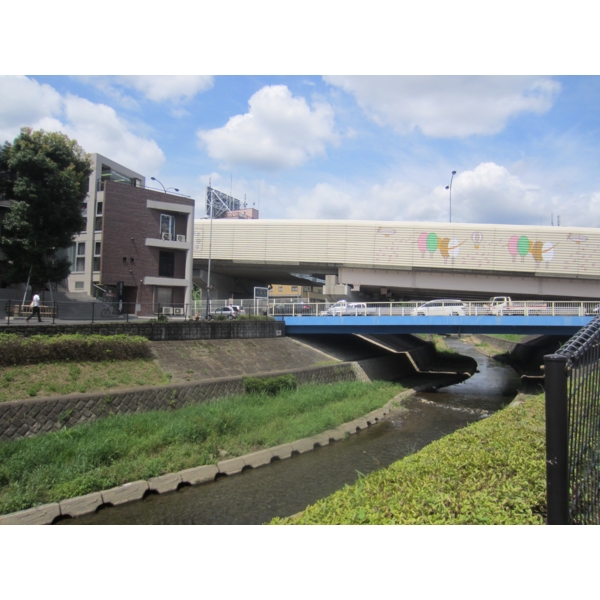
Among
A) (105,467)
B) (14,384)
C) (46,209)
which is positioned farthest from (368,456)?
(46,209)

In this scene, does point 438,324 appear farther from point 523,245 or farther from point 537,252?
point 537,252

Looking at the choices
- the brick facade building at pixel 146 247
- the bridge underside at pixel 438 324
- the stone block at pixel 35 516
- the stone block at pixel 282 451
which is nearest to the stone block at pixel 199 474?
the stone block at pixel 282 451

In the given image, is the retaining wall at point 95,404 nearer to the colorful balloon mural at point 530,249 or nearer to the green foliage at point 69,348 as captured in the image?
the green foliage at point 69,348

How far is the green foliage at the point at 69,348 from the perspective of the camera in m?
15.0

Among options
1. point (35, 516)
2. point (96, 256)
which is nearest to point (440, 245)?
point (96, 256)

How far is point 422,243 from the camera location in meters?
45.7

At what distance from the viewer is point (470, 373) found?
126 feet

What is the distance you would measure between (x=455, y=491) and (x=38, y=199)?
82.7 feet

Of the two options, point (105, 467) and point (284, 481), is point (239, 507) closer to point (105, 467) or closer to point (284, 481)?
point (284, 481)

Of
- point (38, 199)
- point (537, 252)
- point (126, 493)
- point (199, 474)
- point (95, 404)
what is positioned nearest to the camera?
point (126, 493)

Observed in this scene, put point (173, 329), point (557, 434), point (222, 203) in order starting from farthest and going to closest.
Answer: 1. point (222, 203)
2. point (173, 329)
3. point (557, 434)

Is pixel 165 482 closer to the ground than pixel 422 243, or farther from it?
closer to the ground

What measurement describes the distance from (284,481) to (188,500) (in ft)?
9.12

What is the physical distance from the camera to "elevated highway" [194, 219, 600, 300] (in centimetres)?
4388
